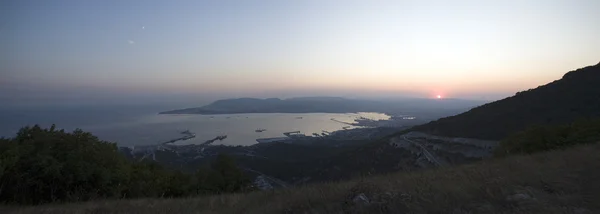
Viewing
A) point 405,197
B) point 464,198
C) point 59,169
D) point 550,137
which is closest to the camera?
point 464,198

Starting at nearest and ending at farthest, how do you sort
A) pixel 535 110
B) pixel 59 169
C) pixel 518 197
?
pixel 518 197, pixel 59 169, pixel 535 110

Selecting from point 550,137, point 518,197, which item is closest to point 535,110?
point 550,137

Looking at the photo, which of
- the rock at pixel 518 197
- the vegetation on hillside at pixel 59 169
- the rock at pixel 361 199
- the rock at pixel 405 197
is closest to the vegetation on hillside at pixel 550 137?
the rock at pixel 518 197

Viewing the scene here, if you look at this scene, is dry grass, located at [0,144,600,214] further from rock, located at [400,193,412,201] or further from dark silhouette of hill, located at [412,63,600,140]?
dark silhouette of hill, located at [412,63,600,140]

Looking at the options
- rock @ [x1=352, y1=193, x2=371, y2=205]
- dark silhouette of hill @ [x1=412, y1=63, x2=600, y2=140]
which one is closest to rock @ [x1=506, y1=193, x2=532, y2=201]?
rock @ [x1=352, y1=193, x2=371, y2=205]

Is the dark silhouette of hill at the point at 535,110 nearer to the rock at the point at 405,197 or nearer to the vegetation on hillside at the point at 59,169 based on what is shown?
Answer: the rock at the point at 405,197

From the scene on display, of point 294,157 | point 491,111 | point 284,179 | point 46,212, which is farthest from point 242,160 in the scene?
point 46,212

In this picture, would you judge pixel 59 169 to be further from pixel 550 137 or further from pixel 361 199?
pixel 550 137
